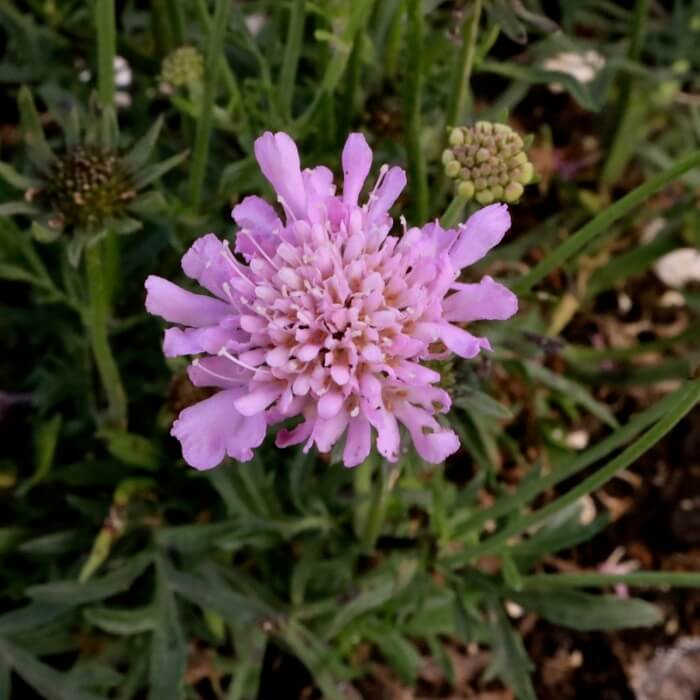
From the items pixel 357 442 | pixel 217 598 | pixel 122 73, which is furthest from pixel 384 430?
pixel 122 73

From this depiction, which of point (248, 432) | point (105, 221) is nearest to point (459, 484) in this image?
point (105, 221)

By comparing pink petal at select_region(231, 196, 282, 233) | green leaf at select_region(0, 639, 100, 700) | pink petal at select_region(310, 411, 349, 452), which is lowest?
green leaf at select_region(0, 639, 100, 700)

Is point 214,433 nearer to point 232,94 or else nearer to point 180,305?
point 180,305

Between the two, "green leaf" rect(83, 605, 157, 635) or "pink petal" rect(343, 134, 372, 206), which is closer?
"pink petal" rect(343, 134, 372, 206)

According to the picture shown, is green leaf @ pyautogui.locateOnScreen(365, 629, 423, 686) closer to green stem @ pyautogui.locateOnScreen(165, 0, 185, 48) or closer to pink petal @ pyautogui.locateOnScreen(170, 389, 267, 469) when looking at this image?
pink petal @ pyautogui.locateOnScreen(170, 389, 267, 469)

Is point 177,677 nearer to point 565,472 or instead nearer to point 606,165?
point 565,472

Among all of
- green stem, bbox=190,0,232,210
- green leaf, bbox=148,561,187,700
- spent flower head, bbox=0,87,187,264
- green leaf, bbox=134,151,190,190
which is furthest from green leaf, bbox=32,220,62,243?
green leaf, bbox=148,561,187,700

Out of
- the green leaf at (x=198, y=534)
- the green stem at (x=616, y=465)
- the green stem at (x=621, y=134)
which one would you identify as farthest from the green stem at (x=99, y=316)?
the green stem at (x=621, y=134)
